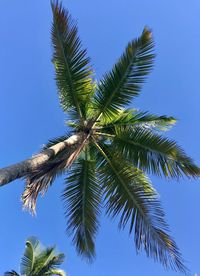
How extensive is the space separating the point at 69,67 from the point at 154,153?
3491 mm

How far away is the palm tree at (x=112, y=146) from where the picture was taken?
9906mm

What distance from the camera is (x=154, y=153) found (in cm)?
1059

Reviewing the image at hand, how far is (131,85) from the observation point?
10.8m

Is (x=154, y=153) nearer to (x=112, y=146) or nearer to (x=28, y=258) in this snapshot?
(x=112, y=146)

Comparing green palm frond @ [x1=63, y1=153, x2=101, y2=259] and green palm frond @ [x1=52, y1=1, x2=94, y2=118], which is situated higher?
green palm frond @ [x1=52, y1=1, x2=94, y2=118]

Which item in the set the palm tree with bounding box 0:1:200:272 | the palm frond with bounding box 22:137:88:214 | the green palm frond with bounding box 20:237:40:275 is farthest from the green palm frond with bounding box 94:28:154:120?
the green palm frond with bounding box 20:237:40:275

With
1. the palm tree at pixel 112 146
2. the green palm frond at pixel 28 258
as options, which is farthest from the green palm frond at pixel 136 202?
the green palm frond at pixel 28 258

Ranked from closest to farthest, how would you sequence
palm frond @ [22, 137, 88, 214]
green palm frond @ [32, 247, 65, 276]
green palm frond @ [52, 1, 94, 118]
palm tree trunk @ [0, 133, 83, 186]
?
palm tree trunk @ [0, 133, 83, 186], palm frond @ [22, 137, 88, 214], green palm frond @ [52, 1, 94, 118], green palm frond @ [32, 247, 65, 276]

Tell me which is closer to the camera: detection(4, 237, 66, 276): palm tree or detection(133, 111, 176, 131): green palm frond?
detection(133, 111, 176, 131): green palm frond

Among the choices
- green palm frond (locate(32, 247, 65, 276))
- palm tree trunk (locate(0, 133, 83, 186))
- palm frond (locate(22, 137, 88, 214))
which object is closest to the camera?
palm tree trunk (locate(0, 133, 83, 186))

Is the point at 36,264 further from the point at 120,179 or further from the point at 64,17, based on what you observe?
the point at 64,17

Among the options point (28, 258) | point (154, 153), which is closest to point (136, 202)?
point (154, 153)

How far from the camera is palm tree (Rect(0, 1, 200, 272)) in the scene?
390 inches

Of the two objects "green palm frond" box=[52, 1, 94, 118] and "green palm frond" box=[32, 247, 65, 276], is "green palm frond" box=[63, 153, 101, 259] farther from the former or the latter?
"green palm frond" box=[32, 247, 65, 276]
